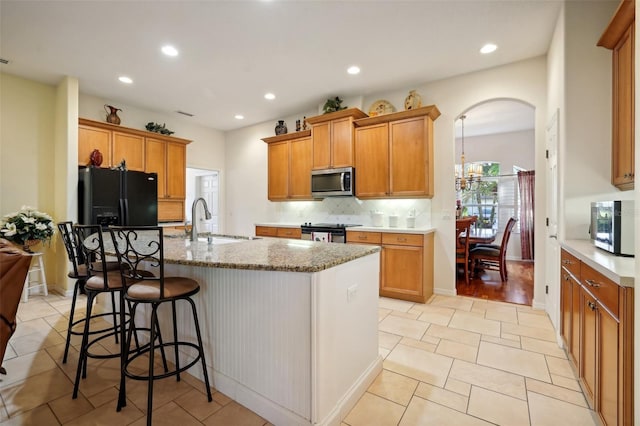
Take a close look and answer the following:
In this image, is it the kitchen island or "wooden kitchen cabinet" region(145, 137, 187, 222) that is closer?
the kitchen island

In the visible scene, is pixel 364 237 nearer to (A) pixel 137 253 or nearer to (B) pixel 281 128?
(B) pixel 281 128

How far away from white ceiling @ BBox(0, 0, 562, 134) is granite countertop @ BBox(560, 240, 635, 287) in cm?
210

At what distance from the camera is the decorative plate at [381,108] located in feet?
14.2

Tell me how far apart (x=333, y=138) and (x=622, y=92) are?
9.99 feet

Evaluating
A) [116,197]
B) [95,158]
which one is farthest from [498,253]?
[95,158]

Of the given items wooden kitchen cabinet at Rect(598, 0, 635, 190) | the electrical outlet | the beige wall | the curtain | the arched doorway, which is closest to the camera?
the electrical outlet

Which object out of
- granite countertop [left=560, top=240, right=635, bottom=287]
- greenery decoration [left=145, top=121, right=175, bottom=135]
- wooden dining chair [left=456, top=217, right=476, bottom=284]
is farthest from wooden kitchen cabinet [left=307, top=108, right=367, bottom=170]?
granite countertop [left=560, top=240, right=635, bottom=287]

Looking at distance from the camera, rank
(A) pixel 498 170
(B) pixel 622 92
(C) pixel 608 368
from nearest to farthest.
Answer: (C) pixel 608 368, (B) pixel 622 92, (A) pixel 498 170

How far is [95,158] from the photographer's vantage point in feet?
13.8

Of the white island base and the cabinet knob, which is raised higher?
the cabinet knob

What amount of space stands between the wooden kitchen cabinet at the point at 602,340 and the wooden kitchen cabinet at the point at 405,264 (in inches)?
60.6

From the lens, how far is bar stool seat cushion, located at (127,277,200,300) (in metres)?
1.60

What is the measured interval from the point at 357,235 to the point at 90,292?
9.44 feet

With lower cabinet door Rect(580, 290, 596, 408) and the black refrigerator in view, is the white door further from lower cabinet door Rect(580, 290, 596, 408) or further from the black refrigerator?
the black refrigerator
